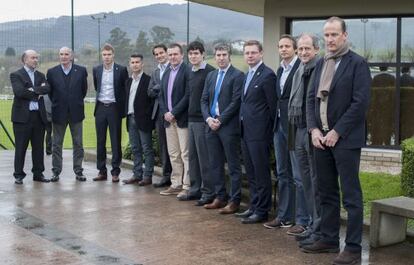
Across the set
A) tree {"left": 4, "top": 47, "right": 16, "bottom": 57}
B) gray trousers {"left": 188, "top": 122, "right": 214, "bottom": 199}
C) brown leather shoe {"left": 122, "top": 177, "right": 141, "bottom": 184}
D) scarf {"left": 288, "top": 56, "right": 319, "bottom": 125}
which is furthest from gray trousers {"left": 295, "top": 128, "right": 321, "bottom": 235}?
tree {"left": 4, "top": 47, "right": 16, "bottom": 57}

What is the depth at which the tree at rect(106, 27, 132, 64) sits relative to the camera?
13.7 meters

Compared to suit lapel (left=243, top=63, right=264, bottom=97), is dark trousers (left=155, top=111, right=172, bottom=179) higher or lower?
lower

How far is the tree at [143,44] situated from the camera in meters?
14.4

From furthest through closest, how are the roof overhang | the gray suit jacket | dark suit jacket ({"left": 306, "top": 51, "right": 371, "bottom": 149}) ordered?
the roof overhang, the gray suit jacket, dark suit jacket ({"left": 306, "top": 51, "right": 371, "bottom": 149})

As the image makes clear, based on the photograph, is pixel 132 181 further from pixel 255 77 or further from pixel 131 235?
pixel 255 77

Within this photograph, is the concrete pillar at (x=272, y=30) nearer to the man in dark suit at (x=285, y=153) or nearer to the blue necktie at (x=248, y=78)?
the blue necktie at (x=248, y=78)

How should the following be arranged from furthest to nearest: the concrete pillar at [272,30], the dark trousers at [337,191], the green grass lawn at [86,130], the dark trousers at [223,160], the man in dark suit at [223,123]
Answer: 1. the green grass lawn at [86,130]
2. the concrete pillar at [272,30]
3. the dark trousers at [223,160]
4. the man in dark suit at [223,123]
5. the dark trousers at [337,191]

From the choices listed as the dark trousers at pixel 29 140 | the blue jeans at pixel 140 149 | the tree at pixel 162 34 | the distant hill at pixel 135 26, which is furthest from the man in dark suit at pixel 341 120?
the tree at pixel 162 34

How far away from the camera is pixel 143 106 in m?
8.80

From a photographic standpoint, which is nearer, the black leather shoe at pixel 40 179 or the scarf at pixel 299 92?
the scarf at pixel 299 92

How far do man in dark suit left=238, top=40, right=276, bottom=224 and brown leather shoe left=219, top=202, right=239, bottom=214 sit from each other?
341 millimetres

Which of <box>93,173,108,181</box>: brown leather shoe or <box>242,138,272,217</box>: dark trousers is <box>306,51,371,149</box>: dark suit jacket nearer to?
<box>242,138,272,217</box>: dark trousers

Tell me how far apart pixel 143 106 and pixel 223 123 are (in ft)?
6.86

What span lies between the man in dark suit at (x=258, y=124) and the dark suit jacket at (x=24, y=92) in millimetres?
3692
